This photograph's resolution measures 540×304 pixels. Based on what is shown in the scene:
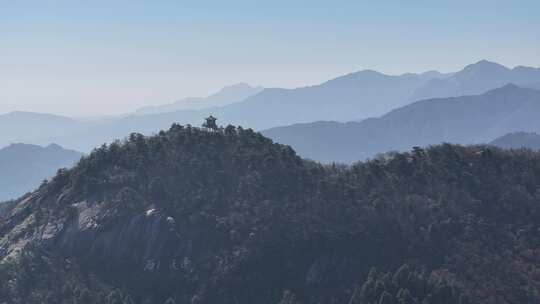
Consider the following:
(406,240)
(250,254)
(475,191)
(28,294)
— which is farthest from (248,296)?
(475,191)

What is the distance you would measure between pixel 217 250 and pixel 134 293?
18.8 m

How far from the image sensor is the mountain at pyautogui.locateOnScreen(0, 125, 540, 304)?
124250mm

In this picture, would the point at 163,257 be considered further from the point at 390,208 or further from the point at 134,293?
the point at 390,208

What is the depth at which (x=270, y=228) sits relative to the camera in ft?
448

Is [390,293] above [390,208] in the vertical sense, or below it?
below

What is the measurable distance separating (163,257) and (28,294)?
2640cm

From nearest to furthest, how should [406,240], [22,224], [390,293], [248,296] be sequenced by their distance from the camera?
1. [390,293]
2. [248,296]
3. [406,240]
4. [22,224]

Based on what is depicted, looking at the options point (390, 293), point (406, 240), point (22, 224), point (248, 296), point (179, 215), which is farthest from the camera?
point (22, 224)

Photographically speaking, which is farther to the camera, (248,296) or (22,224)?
(22,224)

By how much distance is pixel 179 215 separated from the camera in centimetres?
14400

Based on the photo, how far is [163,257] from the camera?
136 m

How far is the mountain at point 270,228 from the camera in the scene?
12425cm

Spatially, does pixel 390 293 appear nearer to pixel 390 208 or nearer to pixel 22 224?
pixel 390 208

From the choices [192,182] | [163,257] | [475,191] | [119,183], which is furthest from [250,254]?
[475,191]
